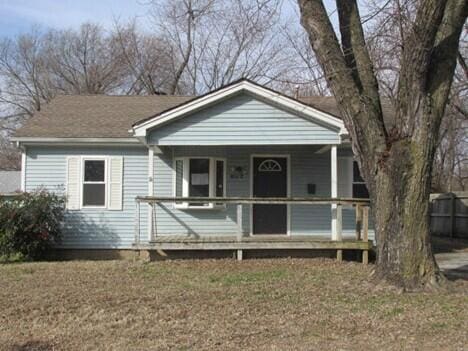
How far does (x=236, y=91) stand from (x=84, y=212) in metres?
5.06

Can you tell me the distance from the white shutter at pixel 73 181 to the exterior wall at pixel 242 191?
1980mm

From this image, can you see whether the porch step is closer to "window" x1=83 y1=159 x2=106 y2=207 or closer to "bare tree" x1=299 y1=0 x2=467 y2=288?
"window" x1=83 y1=159 x2=106 y2=207

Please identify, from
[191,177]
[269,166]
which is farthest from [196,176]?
[269,166]

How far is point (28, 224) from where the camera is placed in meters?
12.9

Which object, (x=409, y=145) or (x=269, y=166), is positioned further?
(x=269, y=166)

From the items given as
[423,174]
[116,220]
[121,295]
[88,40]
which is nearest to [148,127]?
[116,220]

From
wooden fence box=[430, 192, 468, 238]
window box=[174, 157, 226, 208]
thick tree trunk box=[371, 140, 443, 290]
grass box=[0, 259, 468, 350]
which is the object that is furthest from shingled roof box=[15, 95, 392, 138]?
wooden fence box=[430, 192, 468, 238]

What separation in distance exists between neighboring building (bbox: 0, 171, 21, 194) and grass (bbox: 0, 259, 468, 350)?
2319 cm

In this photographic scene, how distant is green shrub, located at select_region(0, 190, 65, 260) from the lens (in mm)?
12773

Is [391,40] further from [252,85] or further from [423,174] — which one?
[252,85]

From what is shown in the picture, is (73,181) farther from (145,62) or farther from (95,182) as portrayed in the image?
(145,62)

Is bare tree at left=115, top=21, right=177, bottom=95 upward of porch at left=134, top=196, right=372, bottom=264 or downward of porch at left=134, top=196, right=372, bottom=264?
upward

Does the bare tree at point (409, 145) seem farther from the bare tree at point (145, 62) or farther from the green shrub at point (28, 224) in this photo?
A: the bare tree at point (145, 62)

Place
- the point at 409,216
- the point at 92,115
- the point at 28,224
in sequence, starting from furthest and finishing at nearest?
the point at 92,115
the point at 28,224
the point at 409,216
